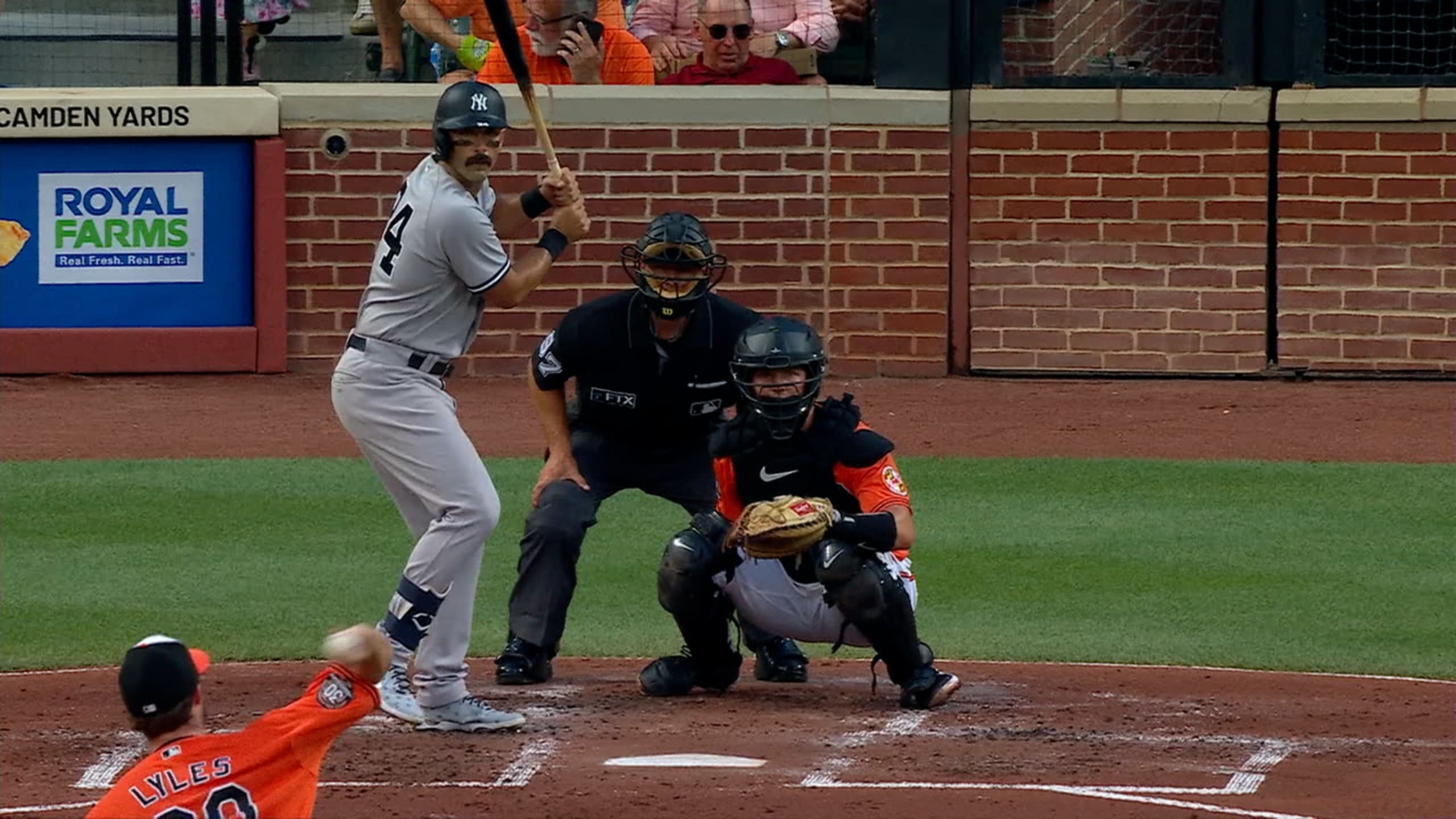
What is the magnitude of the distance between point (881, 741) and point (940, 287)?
7.73 m

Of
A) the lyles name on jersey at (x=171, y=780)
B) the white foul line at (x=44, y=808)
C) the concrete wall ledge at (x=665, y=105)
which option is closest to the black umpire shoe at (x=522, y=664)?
the white foul line at (x=44, y=808)

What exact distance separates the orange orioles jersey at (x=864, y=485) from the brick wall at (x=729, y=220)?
6.86m

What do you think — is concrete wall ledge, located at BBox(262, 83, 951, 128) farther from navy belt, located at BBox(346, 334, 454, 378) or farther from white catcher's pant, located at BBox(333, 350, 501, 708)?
white catcher's pant, located at BBox(333, 350, 501, 708)

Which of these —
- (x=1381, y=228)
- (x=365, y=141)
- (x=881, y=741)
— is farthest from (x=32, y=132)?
(x=881, y=741)

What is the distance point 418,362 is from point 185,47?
26.9ft

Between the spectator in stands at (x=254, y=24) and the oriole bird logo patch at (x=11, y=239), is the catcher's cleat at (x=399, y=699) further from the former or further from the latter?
the spectator in stands at (x=254, y=24)

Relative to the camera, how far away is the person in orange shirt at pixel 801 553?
21.3 ft

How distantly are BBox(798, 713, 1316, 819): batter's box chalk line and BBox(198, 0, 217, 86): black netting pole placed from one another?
893 centimetres

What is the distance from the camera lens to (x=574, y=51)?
44.4 ft

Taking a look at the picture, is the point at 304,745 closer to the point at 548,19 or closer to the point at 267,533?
the point at 267,533

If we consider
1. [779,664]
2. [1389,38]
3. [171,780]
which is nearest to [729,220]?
[1389,38]

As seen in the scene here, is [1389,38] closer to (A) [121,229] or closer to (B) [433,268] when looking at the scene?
(A) [121,229]

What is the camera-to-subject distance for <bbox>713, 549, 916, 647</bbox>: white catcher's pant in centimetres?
678

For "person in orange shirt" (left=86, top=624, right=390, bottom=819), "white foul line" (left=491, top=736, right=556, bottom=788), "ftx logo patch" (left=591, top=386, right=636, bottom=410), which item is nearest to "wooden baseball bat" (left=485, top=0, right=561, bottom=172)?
"ftx logo patch" (left=591, top=386, right=636, bottom=410)
